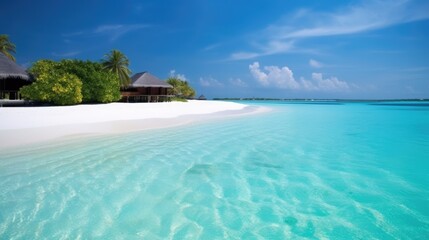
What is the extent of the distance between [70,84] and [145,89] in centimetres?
1486

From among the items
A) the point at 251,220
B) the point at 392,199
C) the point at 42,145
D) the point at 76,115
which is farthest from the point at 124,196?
the point at 76,115

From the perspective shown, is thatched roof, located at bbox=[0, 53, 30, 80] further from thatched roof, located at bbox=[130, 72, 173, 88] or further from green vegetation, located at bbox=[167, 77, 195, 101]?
green vegetation, located at bbox=[167, 77, 195, 101]

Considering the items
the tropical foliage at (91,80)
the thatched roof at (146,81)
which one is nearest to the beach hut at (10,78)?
the tropical foliage at (91,80)

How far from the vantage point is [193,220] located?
10.4ft

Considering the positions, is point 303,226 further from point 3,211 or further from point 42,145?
point 42,145

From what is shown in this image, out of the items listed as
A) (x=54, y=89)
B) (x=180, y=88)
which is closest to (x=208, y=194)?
(x=54, y=89)

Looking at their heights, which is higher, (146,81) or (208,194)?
(146,81)

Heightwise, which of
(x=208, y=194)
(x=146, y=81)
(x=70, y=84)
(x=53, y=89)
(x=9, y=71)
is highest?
(x=146, y=81)

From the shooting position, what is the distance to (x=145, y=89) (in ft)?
111

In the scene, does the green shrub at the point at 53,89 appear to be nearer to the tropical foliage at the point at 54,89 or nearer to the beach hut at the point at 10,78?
the tropical foliage at the point at 54,89

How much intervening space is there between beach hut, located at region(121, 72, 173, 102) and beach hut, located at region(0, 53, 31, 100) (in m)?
10.4

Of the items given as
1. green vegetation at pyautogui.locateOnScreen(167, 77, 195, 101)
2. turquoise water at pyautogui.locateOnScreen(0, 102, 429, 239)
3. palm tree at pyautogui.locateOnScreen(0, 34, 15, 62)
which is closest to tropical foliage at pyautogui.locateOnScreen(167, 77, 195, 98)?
green vegetation at pyautogui.locateOnScreen(167, 77, 195, 101)

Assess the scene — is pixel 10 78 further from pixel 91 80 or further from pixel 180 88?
pixel 180 88

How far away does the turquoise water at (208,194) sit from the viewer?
2.97 metres
